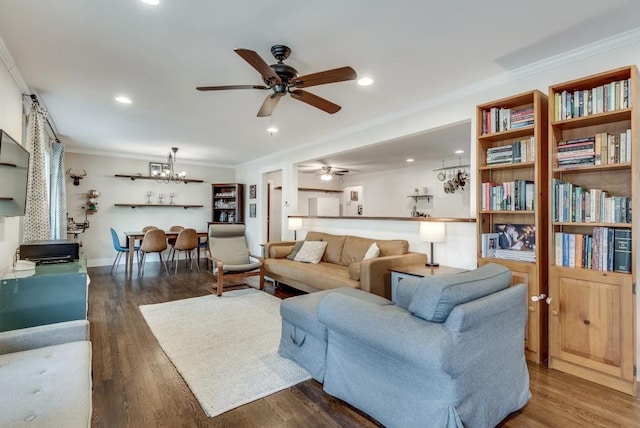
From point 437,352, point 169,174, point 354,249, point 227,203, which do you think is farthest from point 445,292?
point 227,203

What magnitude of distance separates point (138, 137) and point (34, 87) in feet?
7.29

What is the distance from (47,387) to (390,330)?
160cm

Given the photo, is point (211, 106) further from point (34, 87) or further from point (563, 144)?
point (563, 144)

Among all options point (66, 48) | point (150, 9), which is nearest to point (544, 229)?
point (150, 9)

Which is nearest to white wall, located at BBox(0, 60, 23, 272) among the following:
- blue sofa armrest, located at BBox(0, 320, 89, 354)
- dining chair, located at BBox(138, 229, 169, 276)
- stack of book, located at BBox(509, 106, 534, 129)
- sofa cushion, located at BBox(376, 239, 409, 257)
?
blue sofa armrest, located at BBox(0, 320, 89, 354)

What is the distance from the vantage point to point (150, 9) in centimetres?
199

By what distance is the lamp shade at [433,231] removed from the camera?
326cm

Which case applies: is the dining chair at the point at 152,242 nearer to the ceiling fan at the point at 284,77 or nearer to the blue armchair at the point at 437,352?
the ceiling fan at the point at 284,77

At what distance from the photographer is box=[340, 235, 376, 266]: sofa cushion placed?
4.31 metres

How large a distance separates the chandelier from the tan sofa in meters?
3.38

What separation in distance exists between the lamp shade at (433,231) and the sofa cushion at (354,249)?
40.3 inches

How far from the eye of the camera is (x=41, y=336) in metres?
1.82

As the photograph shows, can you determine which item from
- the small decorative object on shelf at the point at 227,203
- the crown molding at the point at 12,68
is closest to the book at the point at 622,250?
the crown molding at the point at 12,68

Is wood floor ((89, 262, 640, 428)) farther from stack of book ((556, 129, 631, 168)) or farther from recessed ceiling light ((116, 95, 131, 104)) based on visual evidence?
recessed ceiling light ((116, 95, 131, 104))
